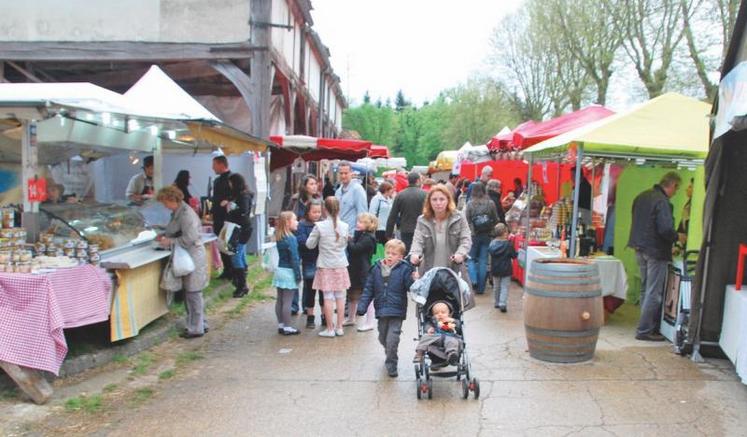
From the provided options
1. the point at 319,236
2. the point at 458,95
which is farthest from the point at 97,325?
the point at 458,95

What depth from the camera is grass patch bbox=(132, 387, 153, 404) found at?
16.7ft

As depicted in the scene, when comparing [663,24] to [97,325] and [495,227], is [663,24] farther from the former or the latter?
[97,325]

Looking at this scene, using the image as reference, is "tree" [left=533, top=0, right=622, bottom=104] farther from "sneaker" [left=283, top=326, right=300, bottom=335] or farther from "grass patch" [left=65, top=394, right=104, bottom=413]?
"grass patch" [left=65, top=394, right=104, bottom=413]

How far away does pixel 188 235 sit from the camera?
690 cm

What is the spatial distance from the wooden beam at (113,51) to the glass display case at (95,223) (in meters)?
5.81

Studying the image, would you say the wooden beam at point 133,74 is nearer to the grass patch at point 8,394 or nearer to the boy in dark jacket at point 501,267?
the boy in dark jacket at point 501,267

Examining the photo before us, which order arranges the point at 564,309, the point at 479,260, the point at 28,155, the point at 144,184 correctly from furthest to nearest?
the point at 144,184
the point at 479,260
the point at 564,309
the point at 28,155

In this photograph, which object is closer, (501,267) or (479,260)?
(501,267)

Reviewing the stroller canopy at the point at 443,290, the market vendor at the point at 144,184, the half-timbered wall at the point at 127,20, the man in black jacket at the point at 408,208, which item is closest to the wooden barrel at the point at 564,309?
the stroller canopy at the point at 443,290

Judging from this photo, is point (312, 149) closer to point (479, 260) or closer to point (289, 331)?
point (479, 260)

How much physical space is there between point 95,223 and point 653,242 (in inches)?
239

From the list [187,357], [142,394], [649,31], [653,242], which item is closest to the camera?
[142,394]

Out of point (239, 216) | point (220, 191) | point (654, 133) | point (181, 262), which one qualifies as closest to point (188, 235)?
point (181, 262)

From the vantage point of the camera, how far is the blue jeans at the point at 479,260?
9.47 meters
